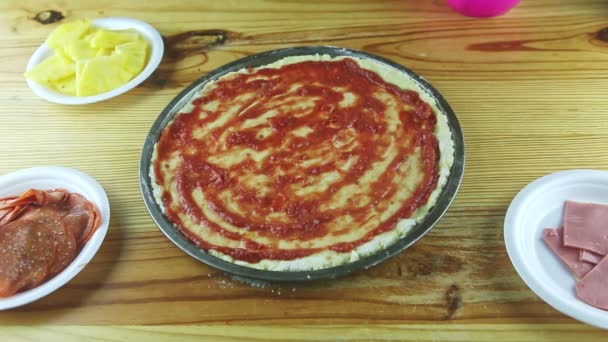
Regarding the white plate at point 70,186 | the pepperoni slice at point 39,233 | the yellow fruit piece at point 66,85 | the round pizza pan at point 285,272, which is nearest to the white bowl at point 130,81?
the yellow fruit piece at point 66,85

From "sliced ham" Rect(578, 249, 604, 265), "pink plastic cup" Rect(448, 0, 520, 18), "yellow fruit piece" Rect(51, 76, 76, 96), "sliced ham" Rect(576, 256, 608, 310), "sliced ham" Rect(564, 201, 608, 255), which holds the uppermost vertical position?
"pink plastic cup" Rect(448, 0, 520, 18)

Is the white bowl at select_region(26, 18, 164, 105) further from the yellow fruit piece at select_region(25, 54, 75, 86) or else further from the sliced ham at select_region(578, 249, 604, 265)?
the sliced ham at select_region(578, 249, 604, 265)

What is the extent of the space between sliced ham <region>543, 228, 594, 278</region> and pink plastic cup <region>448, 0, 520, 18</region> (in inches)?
44.8

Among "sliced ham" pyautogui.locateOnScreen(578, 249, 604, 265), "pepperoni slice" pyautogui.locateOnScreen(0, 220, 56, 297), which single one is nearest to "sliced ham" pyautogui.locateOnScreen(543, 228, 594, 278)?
"sliced ham" pyautogui.locateOnScreen(578, 249, 604, 265)

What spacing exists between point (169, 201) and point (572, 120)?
58.2 inches

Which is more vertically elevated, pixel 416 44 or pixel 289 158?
pixel 416 44

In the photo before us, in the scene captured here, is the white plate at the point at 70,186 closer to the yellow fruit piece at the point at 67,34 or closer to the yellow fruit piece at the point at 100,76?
the yellow fruit piece at the point at 100,76

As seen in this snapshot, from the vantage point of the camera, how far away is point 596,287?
1394 millimetres

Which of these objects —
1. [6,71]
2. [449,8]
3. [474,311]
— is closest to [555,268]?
[474,311]

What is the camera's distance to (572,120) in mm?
1953

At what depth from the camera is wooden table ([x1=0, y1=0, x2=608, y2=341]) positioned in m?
1.51

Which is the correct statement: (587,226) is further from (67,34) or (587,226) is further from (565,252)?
(67,34)

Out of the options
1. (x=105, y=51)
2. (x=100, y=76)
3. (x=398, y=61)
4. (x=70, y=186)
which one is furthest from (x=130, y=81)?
(x=398, y=61)

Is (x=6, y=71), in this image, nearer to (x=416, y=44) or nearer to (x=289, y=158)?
(x=289, y=158)
